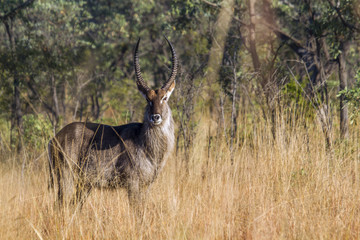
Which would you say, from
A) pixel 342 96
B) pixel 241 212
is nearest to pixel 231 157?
pixel 241 212

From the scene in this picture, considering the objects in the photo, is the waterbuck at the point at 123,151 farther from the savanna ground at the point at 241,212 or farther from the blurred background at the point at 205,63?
the blurred background at the point at 205,63

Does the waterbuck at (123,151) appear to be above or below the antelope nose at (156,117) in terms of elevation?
below

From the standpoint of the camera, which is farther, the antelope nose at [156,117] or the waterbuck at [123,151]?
the waterbuck at [123,151]

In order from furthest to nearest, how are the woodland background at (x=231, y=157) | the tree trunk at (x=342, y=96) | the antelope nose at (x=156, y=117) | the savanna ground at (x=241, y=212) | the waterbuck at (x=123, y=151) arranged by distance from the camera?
the tree trunk at (x=342, y=96), the waterbuck at (x=123, y=151), the antelope nose at (x=156, y=117), the woodland background at (x=231, y=157), the savanna ground at (x=241, y=212)

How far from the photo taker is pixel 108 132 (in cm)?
539

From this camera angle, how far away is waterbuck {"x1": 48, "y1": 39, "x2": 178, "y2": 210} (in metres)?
4.95

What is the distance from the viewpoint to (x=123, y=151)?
5.11 m

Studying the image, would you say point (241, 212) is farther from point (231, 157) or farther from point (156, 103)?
point (231, 157)

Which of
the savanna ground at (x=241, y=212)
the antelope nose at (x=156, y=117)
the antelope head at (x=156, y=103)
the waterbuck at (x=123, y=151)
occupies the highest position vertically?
the antelope head at (x=156, y=103)

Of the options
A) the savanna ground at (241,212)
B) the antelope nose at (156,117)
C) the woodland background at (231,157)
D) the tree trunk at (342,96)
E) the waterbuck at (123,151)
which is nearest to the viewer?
the savanna ground at (241,212)

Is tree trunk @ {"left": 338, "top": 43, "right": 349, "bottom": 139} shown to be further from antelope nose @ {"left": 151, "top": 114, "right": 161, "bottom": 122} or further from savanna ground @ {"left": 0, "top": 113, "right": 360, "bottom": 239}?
antelope nose @ {"left": 151, "top": 114, "right": 161, "bottom": 122}

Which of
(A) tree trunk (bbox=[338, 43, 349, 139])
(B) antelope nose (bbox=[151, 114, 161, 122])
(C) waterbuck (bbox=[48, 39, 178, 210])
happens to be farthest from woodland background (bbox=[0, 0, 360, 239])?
(B) antelope nose (bbox=[151, 114, 161, 122])

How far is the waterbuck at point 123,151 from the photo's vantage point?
195 inches

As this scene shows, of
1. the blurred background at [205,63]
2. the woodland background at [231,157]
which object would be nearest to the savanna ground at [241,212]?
the woodland background at [231,157]
